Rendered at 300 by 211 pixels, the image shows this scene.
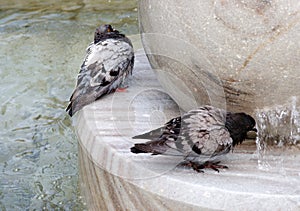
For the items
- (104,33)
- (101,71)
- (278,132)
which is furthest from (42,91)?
(278,132)

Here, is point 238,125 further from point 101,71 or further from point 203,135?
point 101,71

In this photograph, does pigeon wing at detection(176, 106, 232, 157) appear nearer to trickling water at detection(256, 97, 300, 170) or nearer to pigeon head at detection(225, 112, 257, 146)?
pigeon head at detection(225, 112, 257, 146)

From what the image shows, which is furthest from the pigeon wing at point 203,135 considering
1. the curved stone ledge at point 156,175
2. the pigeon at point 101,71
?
the pigeon at point 101,71

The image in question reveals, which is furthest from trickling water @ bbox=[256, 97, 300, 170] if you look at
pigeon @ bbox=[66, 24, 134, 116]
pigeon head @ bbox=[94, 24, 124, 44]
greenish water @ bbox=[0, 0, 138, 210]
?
pigeon head @ bbox=[94, 24, 124, 44]

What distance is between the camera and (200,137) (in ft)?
10.1

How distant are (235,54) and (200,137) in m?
0.45

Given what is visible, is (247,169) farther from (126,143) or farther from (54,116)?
(54,116)

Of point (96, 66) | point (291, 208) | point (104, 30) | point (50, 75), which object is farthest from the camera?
point (50, 75)

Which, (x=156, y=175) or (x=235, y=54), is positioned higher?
(x=235, y=54)

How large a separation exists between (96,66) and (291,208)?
179 centimetres

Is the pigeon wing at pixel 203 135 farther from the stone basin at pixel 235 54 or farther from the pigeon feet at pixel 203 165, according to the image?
the stone basin at pixel 235 54

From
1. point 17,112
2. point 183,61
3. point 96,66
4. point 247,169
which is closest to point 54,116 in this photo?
point 17,112

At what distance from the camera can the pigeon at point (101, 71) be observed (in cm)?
398

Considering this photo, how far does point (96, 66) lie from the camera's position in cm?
412
